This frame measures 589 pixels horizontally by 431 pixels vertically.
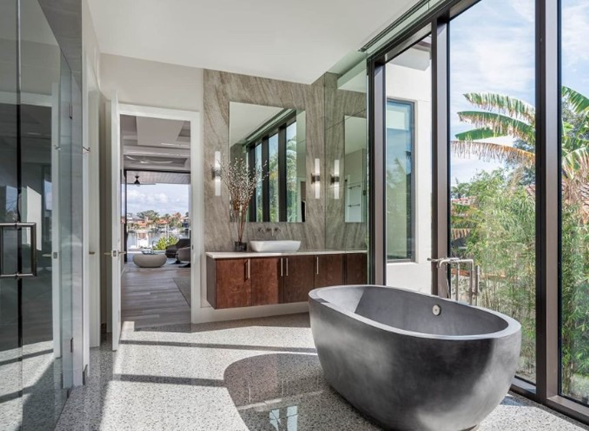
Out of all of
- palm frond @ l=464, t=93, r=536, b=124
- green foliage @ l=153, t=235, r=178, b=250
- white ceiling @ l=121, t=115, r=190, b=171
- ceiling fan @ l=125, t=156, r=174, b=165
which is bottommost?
green foliage @ l=153, t=235, r=178, b=250

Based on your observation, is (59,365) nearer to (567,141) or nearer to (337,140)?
(567,141)

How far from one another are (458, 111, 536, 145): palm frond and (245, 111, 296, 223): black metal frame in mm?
2424

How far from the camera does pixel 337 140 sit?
5.19m

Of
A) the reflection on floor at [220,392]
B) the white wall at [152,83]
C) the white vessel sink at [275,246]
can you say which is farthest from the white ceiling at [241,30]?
the reflection on floor at [220,392]

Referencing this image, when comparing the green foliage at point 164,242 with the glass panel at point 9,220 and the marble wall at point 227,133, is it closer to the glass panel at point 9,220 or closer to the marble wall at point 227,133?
the marble wall at point 227,133

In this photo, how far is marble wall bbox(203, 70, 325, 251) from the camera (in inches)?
186

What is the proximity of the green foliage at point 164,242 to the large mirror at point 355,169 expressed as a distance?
8.17 metres

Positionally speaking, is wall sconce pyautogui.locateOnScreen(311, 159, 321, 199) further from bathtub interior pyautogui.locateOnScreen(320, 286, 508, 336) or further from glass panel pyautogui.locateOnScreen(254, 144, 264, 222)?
bathtub interior pyautogui.locateOnScreen(320, 286, 508, 336)

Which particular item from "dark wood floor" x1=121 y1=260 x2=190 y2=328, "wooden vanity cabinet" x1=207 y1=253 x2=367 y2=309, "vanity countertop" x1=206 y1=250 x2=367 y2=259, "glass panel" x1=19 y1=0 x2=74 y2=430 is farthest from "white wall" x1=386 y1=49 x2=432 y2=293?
"glass panel" x1=19 y1=0 x2=74 y2=430

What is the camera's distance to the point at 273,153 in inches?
201

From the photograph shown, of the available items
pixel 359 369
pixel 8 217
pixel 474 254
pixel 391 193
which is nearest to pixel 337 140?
pixel 391 193

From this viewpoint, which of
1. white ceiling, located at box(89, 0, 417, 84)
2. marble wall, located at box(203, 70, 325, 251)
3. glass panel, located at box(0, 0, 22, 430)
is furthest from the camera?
marble wall, located at box(203, 70, 325, 251)

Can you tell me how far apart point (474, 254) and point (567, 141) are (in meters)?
1.06

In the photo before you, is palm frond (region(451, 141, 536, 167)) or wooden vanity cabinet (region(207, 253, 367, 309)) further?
wooden vanity cabinet (region(207, 253, 367, 309))
